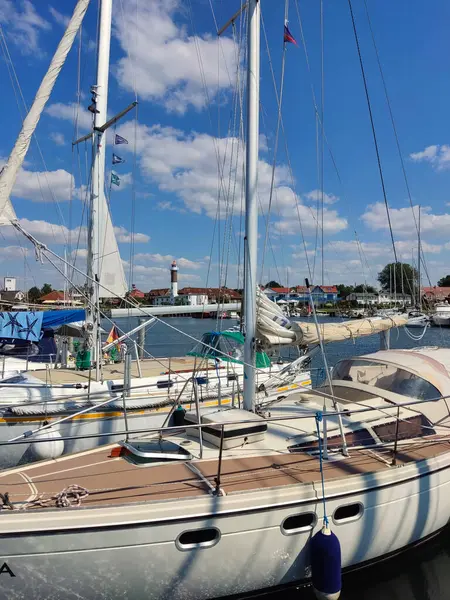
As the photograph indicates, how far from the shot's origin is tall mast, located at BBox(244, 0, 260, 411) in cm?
724

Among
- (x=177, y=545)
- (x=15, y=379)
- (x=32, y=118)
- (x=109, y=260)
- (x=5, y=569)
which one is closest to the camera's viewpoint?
(x=5, y=569)

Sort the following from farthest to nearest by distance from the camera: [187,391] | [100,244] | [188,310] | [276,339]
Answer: [188,310]
[100,244]
[187,391]
[276,339]

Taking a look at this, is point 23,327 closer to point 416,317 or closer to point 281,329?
point 281,329

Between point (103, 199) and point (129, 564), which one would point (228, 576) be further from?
point (103, 199)

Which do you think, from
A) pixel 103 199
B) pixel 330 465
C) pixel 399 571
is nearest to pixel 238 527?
pixel 330 465

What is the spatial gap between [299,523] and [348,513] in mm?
729

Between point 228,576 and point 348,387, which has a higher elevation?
point 348,387

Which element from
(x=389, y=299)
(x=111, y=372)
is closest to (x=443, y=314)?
(x=389, y=299)

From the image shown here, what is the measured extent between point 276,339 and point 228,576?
12.9 ft

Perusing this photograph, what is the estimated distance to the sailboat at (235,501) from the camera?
14.6 ft

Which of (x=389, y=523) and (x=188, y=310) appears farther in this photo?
(x=188, y=310)

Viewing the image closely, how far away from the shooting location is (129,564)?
4.54 meters

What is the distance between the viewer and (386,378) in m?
8.20

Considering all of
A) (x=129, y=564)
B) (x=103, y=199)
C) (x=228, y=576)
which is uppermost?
(x=103, y=199)
